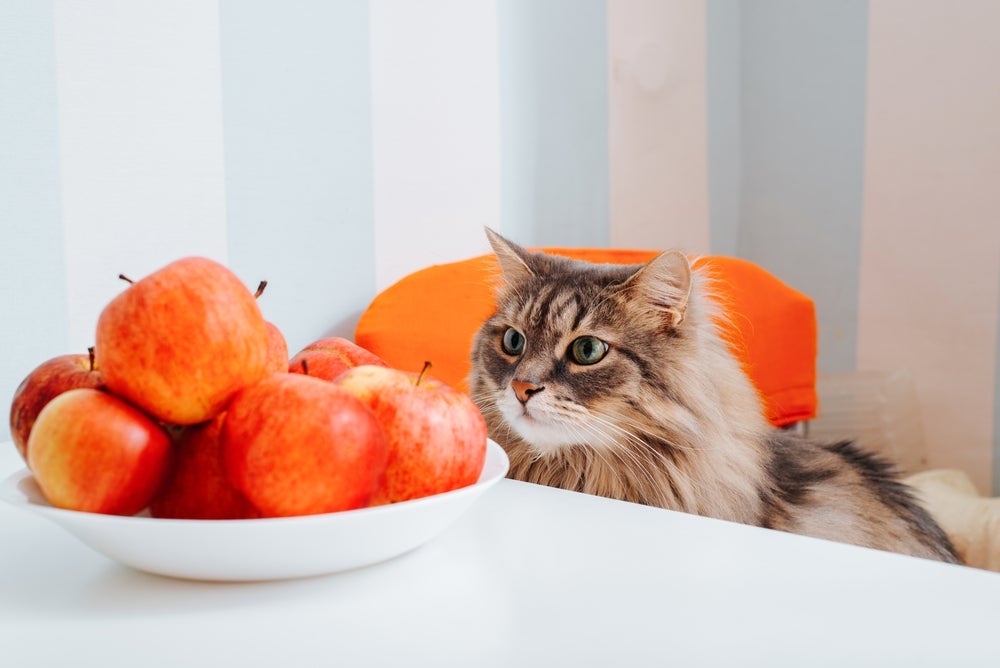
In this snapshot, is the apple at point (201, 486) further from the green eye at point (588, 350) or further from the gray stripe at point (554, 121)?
the gray stripe at point (554, 121)

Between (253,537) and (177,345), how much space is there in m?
0.15

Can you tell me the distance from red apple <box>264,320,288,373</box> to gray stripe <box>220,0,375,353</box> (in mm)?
796

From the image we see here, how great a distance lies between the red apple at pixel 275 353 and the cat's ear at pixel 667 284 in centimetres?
62

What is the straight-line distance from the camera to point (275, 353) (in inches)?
26.2

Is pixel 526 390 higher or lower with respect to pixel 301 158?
lower

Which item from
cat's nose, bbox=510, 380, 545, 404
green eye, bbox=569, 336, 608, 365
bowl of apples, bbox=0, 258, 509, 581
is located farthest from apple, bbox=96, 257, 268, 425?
green eye, bbox=569, 336, 608, 365

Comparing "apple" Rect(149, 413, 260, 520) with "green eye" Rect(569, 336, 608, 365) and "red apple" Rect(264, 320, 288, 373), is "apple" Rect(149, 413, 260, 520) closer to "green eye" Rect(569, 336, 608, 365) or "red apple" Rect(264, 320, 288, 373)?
"red apple" Rect(264, 320, 288, 373)

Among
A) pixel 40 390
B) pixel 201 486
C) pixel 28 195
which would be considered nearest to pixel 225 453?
pixel 201 486

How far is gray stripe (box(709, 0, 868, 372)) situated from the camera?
261 cm

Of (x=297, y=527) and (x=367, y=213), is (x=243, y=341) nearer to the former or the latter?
(x=297, y=527)

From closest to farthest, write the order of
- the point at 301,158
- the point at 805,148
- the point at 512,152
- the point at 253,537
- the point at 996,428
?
the point at 253,537
the point at 301,158
the point at 512,152
the point at 996,428
the point at 805,148

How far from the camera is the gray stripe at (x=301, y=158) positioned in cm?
142

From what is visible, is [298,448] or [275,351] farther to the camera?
[275,351]

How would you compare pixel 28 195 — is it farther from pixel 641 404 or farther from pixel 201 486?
pixel 641 404
